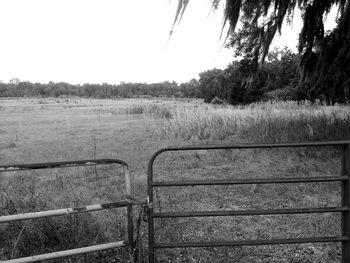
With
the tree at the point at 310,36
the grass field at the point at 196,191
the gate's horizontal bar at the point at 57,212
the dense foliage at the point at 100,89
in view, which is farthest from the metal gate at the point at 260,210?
the dense foliage at the point at 100,89

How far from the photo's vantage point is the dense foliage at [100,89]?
115713mm

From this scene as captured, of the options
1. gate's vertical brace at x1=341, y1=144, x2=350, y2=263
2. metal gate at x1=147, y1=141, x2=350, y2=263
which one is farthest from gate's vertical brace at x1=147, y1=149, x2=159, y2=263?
gate's vertical brace at x1=341, y1=144, x2=350, y2=263

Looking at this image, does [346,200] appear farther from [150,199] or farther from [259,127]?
[259,127]

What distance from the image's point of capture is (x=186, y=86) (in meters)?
121

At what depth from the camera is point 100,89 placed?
127 m

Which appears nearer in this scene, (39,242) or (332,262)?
(332,262)

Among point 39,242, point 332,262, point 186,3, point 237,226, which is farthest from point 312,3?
point 39,242

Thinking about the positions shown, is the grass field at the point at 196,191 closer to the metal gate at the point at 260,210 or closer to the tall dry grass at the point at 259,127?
the tall dry grass at the point at 259,127

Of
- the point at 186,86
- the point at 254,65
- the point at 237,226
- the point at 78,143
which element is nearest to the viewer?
the point at 237,226

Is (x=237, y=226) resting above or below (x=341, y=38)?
below

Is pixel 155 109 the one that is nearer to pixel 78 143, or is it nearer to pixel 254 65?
pixel 78 143

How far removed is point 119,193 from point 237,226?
7.77 ft

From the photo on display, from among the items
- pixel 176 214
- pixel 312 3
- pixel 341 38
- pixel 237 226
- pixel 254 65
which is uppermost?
pixel 312 3

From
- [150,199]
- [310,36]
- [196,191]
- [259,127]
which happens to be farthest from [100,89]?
[150,199]
